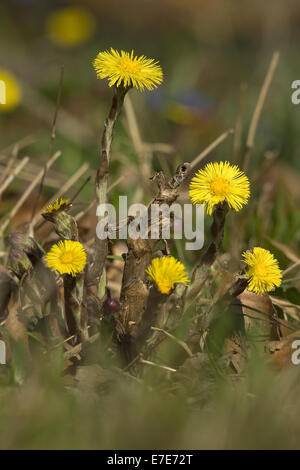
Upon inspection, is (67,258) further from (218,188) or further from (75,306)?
(218,188)

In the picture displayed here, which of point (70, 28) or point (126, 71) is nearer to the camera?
point (126, 71)

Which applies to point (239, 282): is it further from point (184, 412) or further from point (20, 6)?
point (20, 6)

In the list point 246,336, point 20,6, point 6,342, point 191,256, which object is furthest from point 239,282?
point 20,6

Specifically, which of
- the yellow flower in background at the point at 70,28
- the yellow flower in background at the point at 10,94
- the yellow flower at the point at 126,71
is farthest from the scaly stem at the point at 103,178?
the yellow flower in background at the point at 70,28

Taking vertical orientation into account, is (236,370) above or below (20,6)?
below

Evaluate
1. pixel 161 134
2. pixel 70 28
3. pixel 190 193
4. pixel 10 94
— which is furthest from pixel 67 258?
pixel 70 28

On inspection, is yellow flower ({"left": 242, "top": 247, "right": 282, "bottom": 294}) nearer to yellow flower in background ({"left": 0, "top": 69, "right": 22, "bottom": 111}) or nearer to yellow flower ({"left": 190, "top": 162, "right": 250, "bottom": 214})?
yellow flower ({"left": 190, "top": 162, "right": 250, "bottom": 214})

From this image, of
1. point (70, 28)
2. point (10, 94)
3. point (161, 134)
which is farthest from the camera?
point (70, 28)
